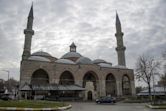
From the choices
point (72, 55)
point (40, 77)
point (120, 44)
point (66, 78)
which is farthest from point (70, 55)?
point (40, 77)

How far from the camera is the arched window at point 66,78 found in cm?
5176

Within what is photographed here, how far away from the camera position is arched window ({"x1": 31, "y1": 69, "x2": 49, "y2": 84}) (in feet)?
157

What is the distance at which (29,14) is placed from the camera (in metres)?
50.8

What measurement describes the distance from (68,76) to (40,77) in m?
8.08

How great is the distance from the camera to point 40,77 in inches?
1939

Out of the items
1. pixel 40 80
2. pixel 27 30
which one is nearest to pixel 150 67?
pixel 40 80

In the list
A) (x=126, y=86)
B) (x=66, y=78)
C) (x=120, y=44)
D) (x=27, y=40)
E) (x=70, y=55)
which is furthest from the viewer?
(x=126, y=86)

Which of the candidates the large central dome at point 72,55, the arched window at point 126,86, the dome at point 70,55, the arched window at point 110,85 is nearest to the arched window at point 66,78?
the large central dome at point 72,55

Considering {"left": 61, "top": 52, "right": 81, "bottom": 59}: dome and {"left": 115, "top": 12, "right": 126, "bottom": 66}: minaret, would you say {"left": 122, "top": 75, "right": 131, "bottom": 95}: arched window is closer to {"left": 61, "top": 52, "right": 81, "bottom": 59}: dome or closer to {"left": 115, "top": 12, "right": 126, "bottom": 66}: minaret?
{"left": 115, "top": 12, "right": 126, "bottom": 66}: minaret

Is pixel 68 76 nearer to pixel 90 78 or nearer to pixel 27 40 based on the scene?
pixel 90 78

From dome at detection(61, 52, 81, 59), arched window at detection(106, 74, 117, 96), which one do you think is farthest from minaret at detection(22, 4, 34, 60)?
arched window at detection(106, 74, 117, 96)

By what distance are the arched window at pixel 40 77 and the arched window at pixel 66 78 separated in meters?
4.05

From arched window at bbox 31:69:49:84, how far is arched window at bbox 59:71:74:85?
4054 millimetres

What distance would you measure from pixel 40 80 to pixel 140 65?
23.7 meters
